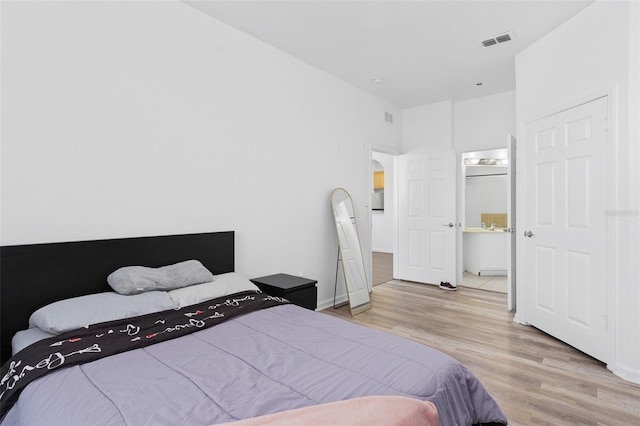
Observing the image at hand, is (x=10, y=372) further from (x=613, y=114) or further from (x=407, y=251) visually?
(x=407, y=251)

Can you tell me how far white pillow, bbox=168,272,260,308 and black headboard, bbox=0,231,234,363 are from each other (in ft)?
1.17

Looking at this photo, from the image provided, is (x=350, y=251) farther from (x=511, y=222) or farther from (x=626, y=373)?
(x=626, y=373)

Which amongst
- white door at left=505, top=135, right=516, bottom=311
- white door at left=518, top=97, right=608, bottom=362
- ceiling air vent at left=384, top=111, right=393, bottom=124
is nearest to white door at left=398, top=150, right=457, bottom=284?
ceiling air vent at left=384, top=111, right=393, bottom=124

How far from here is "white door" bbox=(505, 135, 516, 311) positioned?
13.1 ft

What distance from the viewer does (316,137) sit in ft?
13.2

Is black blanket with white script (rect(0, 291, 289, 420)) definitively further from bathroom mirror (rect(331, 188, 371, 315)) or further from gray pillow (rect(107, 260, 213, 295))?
bathroom mirror (rect(331, 188, 371, 315))

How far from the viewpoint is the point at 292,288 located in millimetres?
2967

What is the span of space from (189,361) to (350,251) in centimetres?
290

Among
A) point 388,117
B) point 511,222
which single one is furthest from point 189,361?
point 388,117

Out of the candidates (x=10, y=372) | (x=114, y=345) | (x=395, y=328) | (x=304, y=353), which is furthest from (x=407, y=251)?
(x=10, y=372)

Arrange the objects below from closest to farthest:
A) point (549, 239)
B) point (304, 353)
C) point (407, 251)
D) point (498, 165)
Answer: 1. point (304, 353)
2. point (549, 239)
3. point (407, 251)
4. point (498, 165)

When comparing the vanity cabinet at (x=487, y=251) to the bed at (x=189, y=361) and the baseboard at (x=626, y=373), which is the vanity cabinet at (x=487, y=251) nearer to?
the baseboard at (x=626, y=373)

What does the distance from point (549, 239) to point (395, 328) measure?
174 cm

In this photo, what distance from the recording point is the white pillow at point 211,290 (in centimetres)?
228
